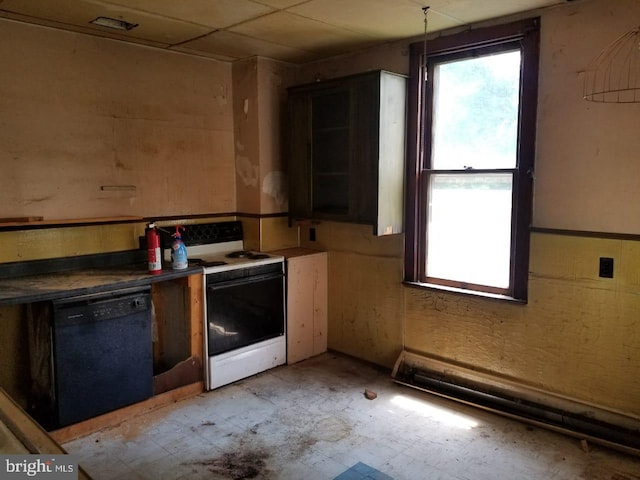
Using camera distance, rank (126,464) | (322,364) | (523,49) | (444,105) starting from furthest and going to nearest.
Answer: (322,364), (444,105), (523,49), (126,464)

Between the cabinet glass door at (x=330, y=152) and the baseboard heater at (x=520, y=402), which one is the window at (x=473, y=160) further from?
the baseboard heater at (x=520, y=402)

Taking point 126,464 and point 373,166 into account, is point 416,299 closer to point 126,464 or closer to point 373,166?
point 373,166

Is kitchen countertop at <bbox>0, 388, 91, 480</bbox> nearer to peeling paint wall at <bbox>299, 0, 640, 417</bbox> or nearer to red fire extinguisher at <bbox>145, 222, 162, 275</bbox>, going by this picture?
red fire extinguisher at <bbox>145, 222, 162, 275</bbox>

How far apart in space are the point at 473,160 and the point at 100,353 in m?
2.61

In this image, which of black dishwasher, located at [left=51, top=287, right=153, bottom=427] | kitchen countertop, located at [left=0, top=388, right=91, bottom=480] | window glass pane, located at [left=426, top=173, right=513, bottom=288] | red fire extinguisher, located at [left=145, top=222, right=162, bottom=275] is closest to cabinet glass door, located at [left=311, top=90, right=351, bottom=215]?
window glass pane, located at [left=426, top=173, right=513, bottom=288]

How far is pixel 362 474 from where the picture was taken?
2.46 meters

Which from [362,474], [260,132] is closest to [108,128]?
[260,132]

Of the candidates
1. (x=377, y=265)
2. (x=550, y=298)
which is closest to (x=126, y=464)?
(x=377, y=265)

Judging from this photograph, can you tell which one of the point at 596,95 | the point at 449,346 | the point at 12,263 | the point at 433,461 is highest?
the point at 596,95

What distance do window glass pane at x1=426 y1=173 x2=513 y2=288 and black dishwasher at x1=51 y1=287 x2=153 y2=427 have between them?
200cm

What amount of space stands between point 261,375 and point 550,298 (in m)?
2.08

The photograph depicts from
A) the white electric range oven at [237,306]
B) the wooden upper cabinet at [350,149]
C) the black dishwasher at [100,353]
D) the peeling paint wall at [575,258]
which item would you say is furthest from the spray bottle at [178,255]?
the peeling paint wall at [575,258]

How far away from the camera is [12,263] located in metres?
2.94

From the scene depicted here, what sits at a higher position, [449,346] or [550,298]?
[550,298]
